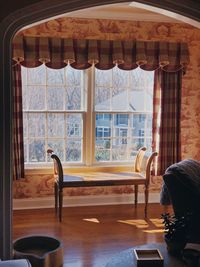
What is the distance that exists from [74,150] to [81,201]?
74 cm

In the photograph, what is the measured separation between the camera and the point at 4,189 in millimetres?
3092

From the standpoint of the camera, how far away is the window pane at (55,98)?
5305 millimetres

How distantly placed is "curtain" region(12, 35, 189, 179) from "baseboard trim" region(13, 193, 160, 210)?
0.45m

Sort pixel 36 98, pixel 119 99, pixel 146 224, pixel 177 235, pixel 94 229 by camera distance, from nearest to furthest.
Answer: pixel 177 235, pixel 94 229, pixel 146 224, pixel 36 98, pixel 119 99

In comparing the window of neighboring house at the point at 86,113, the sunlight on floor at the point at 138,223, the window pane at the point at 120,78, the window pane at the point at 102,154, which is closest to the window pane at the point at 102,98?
the window of neighboring house at the point at 86,113

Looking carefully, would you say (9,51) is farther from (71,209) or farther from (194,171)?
(71,209)

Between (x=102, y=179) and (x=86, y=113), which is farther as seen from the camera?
(x=86, y=113)

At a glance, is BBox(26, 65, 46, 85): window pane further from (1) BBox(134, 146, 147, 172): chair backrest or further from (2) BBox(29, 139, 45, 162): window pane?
(1) BBox(134, 146, 147, 172): chair backrest

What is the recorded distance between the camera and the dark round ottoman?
3.20 m

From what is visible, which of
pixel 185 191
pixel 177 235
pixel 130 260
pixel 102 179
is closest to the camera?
pixel 130 260

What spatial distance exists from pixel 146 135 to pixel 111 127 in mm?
557

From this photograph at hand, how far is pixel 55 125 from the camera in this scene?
5.37 metres

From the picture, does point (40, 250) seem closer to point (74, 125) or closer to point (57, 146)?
point (57, 146)

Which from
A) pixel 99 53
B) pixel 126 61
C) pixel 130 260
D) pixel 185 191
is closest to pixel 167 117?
pixel 126 61
